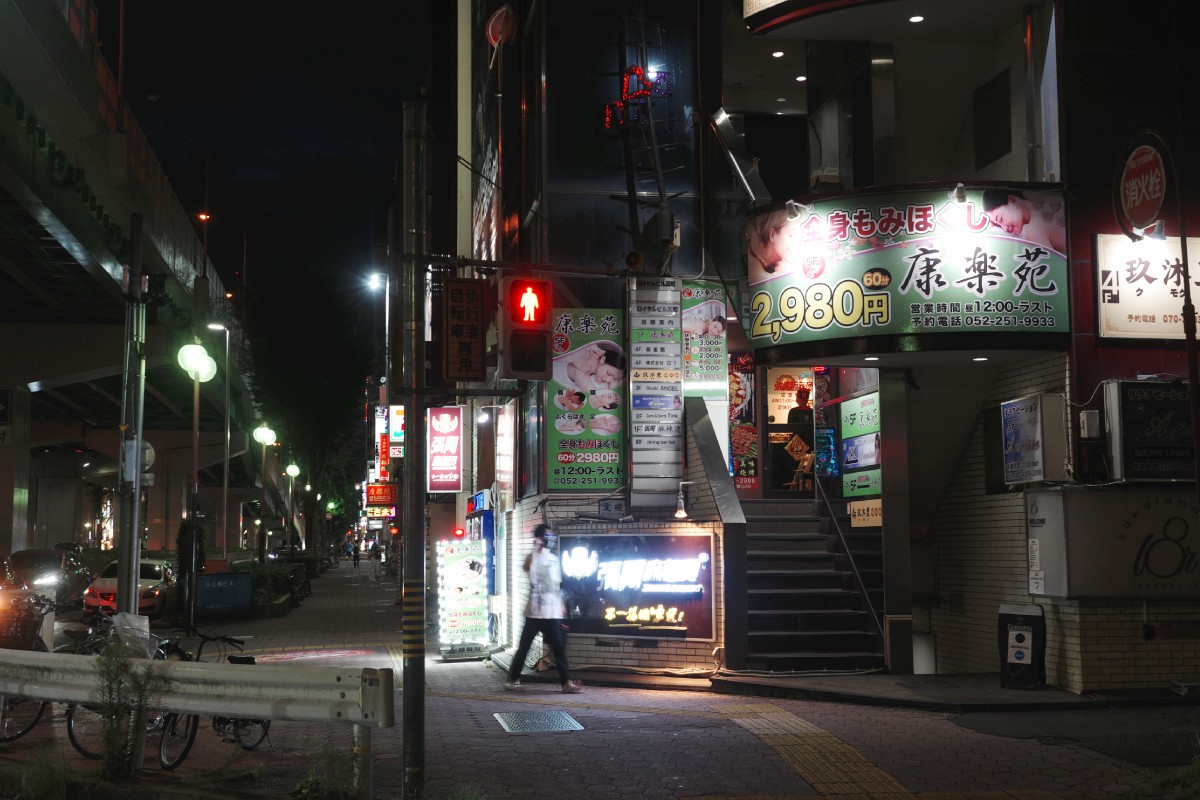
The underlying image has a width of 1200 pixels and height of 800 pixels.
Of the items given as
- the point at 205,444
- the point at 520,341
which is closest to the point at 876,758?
the point at 520,341

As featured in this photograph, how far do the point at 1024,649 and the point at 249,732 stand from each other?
27.6ft

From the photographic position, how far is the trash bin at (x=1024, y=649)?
13031 mm

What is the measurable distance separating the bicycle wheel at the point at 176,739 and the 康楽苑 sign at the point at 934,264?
830cm

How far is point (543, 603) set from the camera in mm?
14258

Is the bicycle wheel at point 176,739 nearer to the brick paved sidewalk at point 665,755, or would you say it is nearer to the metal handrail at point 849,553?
the brick paved sidewalk at point 665,755

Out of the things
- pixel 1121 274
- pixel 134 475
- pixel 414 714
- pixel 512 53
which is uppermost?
pixel 512 53

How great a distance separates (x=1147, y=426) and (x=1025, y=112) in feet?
13.6

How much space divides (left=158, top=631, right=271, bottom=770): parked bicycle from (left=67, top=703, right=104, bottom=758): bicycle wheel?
532 mm

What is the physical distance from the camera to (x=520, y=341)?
10609 mm

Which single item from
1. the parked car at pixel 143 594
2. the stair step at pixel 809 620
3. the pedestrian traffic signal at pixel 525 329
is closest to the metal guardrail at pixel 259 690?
the pedestrian traffic signal at pixel 525 329

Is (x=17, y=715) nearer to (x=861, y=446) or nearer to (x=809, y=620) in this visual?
(x=809, y=620)

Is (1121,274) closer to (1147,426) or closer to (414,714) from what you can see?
(1147,426)

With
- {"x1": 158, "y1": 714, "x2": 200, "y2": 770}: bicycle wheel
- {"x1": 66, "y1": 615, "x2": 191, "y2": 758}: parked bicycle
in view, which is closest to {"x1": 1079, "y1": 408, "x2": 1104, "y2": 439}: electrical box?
{"x1": 158, "y1": 714, "x2": 200, "y2": 770}: bicycle wheel

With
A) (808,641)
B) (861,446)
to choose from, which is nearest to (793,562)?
(808,641)
